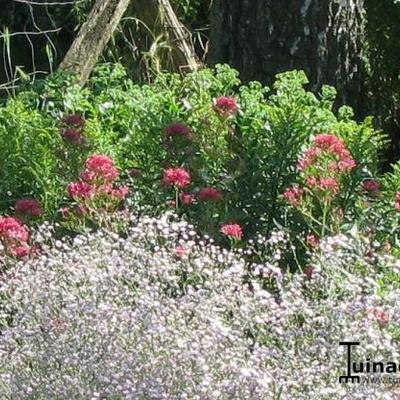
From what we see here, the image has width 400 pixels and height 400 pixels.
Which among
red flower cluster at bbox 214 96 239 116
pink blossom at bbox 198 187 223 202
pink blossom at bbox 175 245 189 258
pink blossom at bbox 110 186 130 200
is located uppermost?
red flower cluster at bbox 214 96 239 116

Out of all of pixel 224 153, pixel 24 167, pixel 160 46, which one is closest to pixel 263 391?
pixel 224 153

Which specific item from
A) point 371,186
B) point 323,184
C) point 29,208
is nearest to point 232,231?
point 323,184

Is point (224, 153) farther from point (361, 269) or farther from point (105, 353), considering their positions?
point (105, 353)

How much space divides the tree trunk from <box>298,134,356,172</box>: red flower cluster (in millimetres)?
2474

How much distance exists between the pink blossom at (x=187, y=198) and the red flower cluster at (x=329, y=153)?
41cm

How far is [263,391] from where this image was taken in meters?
3.32

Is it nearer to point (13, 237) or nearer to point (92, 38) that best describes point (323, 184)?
point (13, 237)

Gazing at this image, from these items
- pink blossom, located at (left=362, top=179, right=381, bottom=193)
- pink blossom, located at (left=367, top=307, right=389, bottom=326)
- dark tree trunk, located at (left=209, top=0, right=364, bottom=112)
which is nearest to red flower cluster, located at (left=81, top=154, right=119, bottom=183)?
pink blossom, located at (left=362, top=179, right=381, bottom=193)

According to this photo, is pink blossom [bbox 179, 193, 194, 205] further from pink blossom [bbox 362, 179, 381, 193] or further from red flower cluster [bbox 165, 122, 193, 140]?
pink blossom [bbox 362, 179, 381, 193]

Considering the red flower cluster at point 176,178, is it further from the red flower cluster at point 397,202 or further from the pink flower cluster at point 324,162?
the red flower cluster at point 397,202

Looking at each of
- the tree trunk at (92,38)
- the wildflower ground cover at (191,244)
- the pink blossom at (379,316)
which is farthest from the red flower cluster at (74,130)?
the pink blossom at (379,316)

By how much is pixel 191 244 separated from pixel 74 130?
1.07 m

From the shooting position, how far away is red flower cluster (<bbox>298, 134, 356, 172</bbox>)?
177 inches

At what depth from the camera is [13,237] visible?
4492 millimetres
